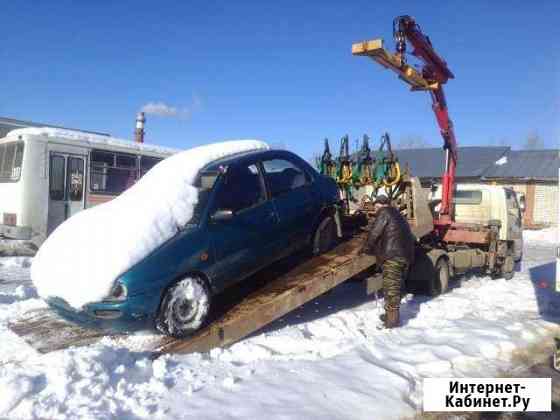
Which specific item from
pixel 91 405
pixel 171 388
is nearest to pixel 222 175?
pixel 171 388

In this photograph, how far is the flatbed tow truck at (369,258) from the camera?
15.4 feet

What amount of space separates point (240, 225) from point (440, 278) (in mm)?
4669

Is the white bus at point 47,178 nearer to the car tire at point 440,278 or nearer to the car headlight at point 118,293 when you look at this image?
the car headlight at point 118,293

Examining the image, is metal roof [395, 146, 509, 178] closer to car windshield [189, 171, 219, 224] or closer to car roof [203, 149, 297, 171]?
car roof [203, 149, 297, 171]

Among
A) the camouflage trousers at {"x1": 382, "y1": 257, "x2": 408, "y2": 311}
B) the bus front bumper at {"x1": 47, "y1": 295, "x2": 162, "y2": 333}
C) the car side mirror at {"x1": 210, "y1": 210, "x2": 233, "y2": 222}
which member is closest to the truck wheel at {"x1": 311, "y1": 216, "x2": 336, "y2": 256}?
the camouflage trousers at {"x1": 382, "y1": 257, "x2": 408, "y2": 311}

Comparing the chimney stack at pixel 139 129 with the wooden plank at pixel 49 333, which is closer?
the wooden plank at pixel 49 333

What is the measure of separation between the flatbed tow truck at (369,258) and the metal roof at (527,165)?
64.7ft

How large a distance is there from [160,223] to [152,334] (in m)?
1.16

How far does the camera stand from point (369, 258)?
20.6ft

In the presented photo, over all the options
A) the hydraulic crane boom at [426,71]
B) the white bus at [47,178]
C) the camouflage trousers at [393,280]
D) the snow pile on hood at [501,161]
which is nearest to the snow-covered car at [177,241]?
the camouflage trousers at [393,280]

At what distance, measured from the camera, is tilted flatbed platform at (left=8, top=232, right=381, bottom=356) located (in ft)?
14.7

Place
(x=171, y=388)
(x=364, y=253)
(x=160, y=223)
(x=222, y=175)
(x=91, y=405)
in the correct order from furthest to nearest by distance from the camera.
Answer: (x=364, y=253) → (x=222, y=175) → (x=160, y=223) → (x=171, y=388) → (x=91, y=405)

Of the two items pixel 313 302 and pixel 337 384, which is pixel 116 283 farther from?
pixel 313 302

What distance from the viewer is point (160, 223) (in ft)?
15.0
